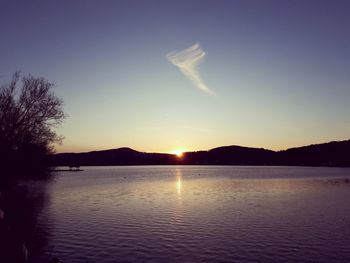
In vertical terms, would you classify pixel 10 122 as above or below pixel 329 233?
above

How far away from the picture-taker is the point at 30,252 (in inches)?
942

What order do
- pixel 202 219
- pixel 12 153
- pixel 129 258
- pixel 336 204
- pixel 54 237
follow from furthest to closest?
1. pixel 336 204
2. pixel 12 153
3. pixel 202 219
4. pixel 54 237
5. pixel 129 258

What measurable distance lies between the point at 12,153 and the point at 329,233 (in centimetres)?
3789

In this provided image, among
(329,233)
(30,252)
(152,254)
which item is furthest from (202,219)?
(30,252)

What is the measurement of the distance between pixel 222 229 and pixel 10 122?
101 feet

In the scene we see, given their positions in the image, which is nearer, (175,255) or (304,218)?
(175,255)

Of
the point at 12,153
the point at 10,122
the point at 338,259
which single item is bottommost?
the point at 338,259

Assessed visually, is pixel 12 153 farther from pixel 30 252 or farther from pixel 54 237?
pixel 30 252

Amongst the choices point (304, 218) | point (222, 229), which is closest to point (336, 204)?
point (304, 218)

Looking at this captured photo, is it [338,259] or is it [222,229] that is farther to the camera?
[222,229]

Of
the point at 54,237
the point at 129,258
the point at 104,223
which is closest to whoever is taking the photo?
the point at 129,258

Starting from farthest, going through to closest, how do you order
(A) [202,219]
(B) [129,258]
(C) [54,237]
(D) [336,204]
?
(D) [336,204]
(A) [202,219]
(C) [54,237]
(B) [129,258]

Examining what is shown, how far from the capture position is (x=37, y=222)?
36188mm

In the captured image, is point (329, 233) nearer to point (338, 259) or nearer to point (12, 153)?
point (338, 259)
